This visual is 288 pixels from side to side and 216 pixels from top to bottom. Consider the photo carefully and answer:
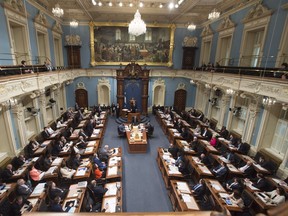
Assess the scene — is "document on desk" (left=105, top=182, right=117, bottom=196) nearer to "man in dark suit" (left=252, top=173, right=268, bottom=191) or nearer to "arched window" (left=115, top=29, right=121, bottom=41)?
"man in dark suit" (left=252, top=173, right=268, bottom=191)

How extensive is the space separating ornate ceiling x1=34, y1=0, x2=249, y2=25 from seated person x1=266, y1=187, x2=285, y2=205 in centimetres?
1104

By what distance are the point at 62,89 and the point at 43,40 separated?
469cm

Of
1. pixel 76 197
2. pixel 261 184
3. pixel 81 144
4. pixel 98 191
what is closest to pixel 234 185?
pixel 261 184

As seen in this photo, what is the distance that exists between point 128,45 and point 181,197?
15143 mm

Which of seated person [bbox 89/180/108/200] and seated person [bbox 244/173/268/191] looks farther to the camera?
seated person [bbox 244/173/268/191]

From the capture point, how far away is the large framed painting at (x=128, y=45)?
17.2m

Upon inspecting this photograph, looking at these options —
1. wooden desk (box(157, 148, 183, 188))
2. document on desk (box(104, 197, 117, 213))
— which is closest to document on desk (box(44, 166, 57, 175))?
document on desk (box(104, 197, 117, 213))

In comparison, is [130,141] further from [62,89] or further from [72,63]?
[72,63]

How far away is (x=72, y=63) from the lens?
17.6 m

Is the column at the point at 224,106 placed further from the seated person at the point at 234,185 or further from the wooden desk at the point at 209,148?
the seated person at the point at 234,185

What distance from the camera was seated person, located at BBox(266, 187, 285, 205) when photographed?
5.88m

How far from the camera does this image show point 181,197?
617 cm

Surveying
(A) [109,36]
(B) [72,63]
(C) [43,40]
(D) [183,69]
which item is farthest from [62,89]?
(D) [183,69]

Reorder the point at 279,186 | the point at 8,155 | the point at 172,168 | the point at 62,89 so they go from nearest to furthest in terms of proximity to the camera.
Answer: the point at 279,186 → the point at 172,168 → the point at 8,155 → the point at 62,89
